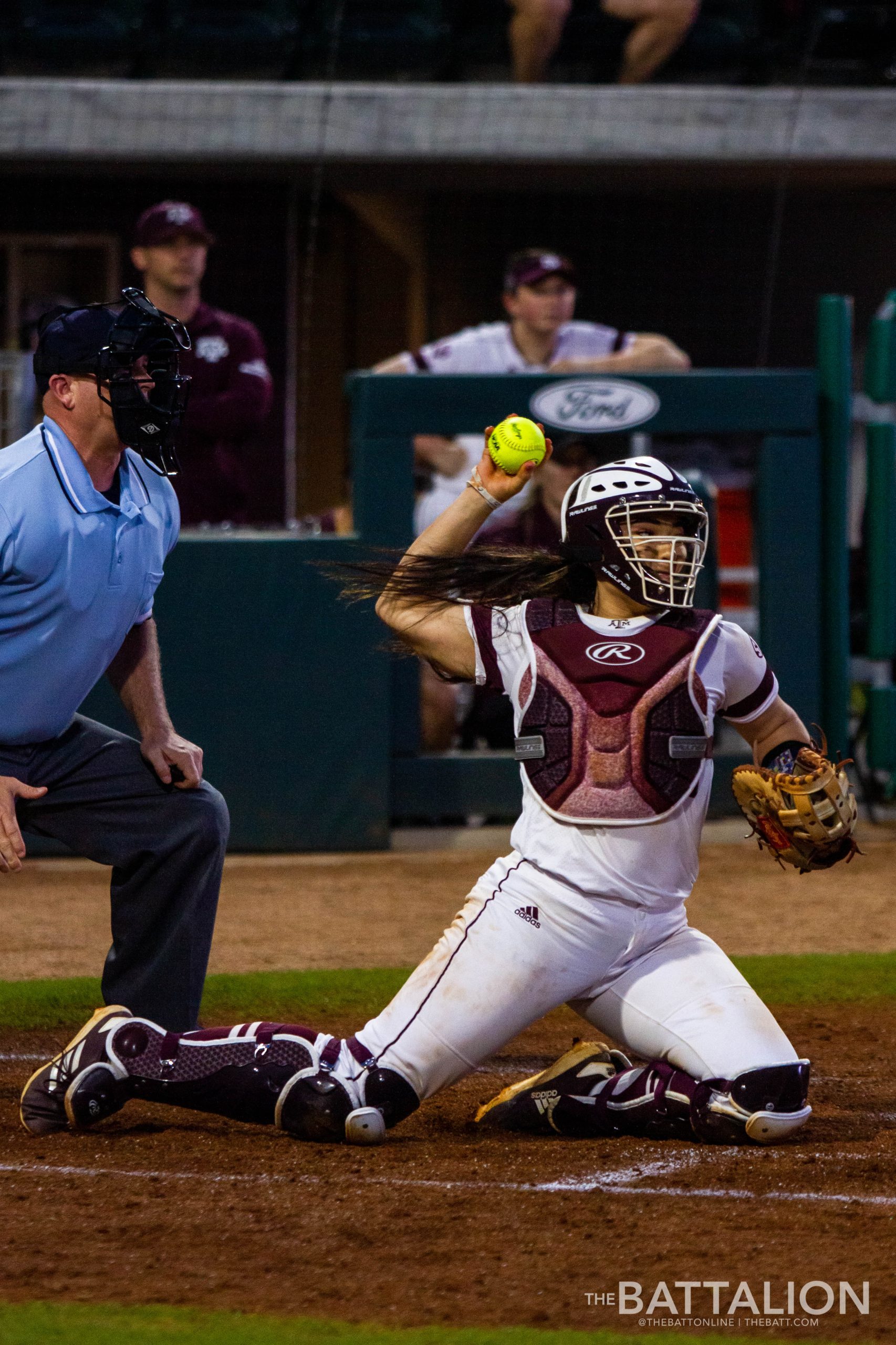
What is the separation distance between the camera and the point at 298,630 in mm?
7324

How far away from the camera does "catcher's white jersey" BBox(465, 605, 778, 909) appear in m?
3.64

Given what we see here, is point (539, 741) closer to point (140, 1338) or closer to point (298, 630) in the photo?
point (140, 1338)

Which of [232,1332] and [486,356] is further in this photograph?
[486,356]

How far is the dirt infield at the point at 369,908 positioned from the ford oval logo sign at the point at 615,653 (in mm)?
2063

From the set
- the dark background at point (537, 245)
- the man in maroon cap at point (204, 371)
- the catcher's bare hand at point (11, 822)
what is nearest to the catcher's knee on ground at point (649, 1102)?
the catcher's bare hand at point (11, 822)

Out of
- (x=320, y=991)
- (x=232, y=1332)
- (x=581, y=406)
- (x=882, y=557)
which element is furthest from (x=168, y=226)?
(x=232, y=1332)

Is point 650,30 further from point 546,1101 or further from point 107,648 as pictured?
point 546,1101

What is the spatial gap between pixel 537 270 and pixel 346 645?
6.30 ft

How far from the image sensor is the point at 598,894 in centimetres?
363

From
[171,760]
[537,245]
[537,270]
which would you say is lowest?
[171,760]

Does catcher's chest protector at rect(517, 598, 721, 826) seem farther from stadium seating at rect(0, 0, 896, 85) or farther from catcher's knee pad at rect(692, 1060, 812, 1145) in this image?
stadium seating at rect(0, 0, 896, 85)

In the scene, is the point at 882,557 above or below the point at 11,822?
above

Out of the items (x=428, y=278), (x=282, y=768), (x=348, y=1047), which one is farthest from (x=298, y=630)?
(x=428, y=278)

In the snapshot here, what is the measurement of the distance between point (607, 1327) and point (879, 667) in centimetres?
560
